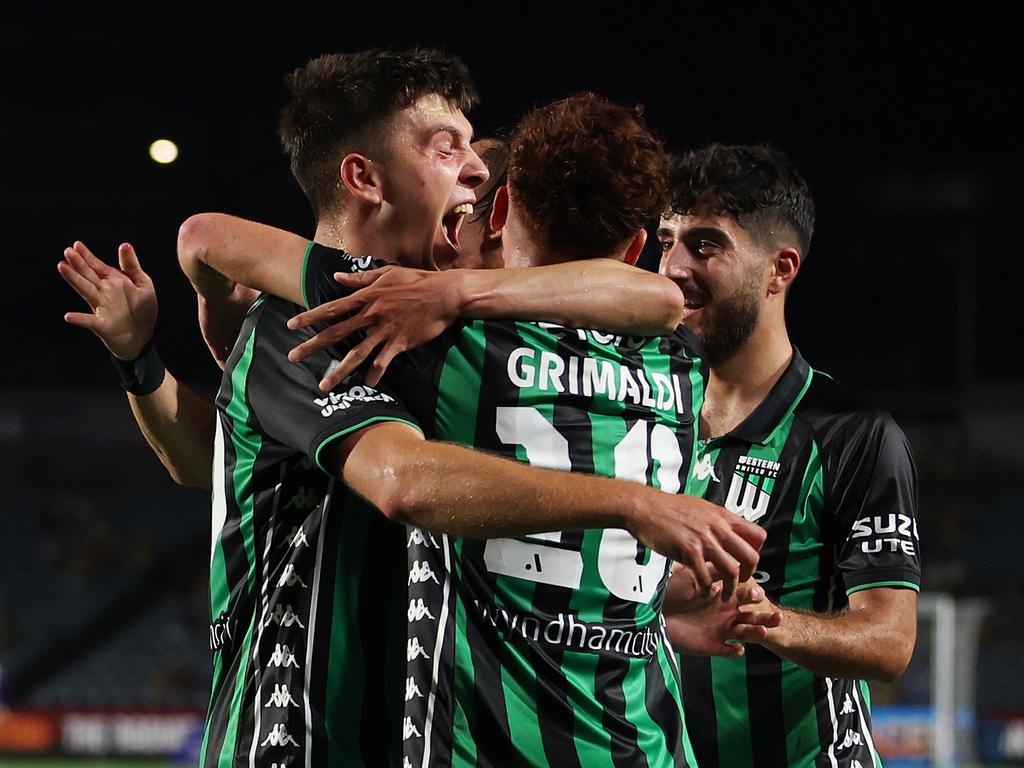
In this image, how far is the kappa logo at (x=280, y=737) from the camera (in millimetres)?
2150

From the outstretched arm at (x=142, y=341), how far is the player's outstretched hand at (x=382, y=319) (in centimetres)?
76

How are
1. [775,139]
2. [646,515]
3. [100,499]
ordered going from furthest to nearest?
[100,499] → [775,139] → [646,515]

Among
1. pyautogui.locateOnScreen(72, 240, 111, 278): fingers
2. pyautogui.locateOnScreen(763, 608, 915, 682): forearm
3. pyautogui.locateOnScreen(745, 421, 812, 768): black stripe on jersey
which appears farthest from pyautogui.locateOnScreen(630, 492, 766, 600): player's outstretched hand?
pyautogui.locateOnScreen(72, 240, 111, 278): fingers

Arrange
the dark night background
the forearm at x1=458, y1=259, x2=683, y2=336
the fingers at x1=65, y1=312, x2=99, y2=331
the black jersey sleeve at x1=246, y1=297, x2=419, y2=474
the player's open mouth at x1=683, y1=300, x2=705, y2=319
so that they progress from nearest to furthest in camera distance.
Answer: the black jersey sleeve at x1=246, y1=297, x2=419, y2=474
the forearm at x1=458, y1=259, x2=683, y2=336
the fingers at x1=65, y1=312, x2=99, y2=331
the player's open mouth at x1=683, y1=300, x2=705, y2=319
the dark night background

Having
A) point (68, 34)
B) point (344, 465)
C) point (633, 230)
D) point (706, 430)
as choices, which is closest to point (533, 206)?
point (633, 230)

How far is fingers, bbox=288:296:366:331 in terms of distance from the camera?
2.11 m

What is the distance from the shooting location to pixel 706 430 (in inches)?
130

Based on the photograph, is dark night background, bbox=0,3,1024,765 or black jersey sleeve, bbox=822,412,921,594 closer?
black jersey sleeve, bbox=822,412,921,594

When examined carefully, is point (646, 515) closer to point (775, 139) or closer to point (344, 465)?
point (344, 465)

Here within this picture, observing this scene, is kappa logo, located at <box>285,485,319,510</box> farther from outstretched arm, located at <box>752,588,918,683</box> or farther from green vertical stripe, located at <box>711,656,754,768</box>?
green vertical stripe, located at <box>711,656,754,768</box>

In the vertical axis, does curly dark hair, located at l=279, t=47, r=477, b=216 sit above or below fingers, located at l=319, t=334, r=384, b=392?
above

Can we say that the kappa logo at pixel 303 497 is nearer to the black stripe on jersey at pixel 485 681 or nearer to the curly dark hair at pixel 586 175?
the black stripe on jersey at pixel 485 681

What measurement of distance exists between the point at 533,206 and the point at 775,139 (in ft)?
51.7

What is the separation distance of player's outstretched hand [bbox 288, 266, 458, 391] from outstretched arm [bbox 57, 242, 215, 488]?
76 cm
